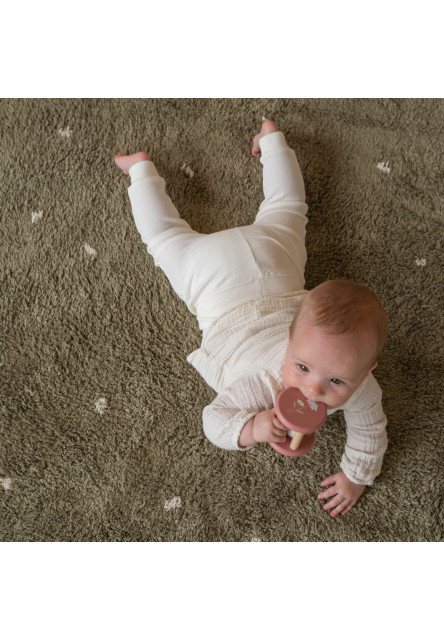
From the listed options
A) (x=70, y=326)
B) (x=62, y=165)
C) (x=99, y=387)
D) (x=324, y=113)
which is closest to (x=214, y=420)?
(x=99, y=387)

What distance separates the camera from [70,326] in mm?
1150

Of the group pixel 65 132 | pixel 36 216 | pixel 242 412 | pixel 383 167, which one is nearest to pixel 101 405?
pixel 242 412

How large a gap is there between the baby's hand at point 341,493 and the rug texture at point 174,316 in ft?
0.06

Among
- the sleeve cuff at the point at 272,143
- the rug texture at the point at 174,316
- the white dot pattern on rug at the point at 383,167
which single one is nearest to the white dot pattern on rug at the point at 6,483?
the rug texture at the point at 174,316

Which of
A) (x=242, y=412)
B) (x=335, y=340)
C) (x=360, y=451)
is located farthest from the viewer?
(x=360, y=451)

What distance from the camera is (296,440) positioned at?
2.56ft

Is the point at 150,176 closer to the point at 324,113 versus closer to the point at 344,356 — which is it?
the point at 324,113

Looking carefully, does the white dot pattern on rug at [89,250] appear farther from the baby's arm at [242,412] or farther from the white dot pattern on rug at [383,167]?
the white dot pattern on rug at [383,167]

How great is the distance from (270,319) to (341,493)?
0.37 metres

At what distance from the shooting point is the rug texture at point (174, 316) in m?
1.04

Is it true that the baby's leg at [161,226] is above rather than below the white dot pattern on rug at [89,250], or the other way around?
above

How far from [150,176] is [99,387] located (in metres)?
0.49

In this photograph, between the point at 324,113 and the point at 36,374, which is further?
the point at 324,113

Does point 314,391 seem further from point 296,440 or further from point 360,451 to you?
point 360,451
